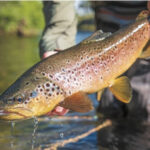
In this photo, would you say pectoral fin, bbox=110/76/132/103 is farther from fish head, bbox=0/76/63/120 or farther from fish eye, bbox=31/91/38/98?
fish eye, bbox=31/91/38/98

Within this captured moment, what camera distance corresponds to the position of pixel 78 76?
2.06 metres

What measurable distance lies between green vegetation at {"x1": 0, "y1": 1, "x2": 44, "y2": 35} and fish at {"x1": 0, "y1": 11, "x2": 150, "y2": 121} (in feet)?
79.3

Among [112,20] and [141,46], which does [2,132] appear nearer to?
[112,20]

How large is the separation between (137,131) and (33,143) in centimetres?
129

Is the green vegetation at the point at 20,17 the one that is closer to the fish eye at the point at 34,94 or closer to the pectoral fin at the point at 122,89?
A: the pectoral fin at the point at 122,89

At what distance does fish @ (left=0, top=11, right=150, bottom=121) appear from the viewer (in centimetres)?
190

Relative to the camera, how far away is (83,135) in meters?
3.64

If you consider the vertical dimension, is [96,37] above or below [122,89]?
above

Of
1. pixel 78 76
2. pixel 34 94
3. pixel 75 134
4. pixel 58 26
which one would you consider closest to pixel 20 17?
pixel 75 134

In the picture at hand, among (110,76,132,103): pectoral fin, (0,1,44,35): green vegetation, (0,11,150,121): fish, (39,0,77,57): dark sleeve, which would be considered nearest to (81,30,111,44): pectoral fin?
(0,11,150,121): fish

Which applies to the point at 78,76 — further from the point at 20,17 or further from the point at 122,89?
the point at 20,17

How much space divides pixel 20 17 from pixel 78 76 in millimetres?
28733

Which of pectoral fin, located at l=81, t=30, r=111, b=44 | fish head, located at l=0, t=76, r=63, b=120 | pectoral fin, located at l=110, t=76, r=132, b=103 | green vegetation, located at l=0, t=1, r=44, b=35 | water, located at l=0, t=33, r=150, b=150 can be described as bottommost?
green vegetation, located at l=0, t=1, r=44, b=35

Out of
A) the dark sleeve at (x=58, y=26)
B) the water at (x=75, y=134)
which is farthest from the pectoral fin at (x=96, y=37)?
the water at (x=75, y=134)
